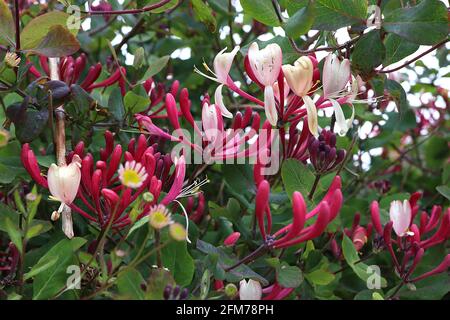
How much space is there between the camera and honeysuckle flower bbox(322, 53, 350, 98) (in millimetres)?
936

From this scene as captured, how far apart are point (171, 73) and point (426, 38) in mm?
806

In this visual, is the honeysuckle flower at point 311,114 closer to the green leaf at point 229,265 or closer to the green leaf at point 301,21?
the green leaf at point 301,21

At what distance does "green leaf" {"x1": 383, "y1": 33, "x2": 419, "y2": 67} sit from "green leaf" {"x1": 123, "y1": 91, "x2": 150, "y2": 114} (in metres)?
0.41

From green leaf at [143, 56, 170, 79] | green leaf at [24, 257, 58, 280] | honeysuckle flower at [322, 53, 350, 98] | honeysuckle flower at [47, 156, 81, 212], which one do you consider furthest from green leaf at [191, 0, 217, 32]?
green leaf at [24, 257, 58, 280]

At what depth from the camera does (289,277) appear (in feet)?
2.93

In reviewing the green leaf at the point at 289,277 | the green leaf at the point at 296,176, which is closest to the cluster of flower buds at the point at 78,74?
the green leaf at the point at 296,176

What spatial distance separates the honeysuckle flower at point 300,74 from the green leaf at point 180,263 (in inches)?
10.8

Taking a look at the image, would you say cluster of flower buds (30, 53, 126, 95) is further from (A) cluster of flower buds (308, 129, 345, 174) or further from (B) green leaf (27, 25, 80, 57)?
(A) cluster of flower buds (308, 129, 345, 174)

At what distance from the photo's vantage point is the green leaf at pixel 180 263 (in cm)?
84

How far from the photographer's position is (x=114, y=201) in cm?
81

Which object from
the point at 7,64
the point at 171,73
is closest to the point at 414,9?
the point at 7,64

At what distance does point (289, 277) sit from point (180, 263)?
0.16 metres

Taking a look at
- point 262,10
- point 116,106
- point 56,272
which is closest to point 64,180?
point 56,272
